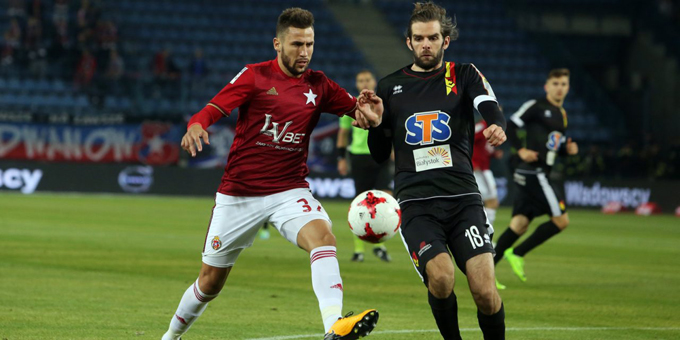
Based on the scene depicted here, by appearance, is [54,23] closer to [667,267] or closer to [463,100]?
[667,267]

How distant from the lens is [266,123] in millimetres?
6730

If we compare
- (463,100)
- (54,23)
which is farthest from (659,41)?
(463,100)

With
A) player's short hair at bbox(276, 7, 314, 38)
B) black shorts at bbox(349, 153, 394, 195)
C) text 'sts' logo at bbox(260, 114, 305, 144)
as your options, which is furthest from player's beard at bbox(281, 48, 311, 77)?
black shorts at bbox(349, 153, 394, 195)

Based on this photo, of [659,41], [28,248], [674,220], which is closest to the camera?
[28,248]

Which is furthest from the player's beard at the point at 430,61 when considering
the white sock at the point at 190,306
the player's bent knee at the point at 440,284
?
the white sock at the point at 190,306

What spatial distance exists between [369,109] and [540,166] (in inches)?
247

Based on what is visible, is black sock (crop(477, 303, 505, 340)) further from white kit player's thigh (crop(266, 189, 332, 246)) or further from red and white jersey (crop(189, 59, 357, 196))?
red and white jersey (crop(189, 59, 357, 196))

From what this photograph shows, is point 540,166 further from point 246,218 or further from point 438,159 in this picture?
point 246,218

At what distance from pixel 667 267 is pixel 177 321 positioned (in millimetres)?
9501

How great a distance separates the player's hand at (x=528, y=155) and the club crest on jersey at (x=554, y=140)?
247 mm

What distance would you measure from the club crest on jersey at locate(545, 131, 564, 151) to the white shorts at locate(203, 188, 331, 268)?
20.3ft

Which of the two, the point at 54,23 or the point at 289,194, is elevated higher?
the point at 289,194

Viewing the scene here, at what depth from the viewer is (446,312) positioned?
6461 mm

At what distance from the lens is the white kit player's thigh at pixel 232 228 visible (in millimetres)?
6695
